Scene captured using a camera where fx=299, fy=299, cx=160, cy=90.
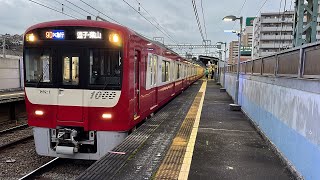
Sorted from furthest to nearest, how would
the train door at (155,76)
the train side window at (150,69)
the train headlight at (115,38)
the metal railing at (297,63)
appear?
the train door at (155,76) < the train side window at (150,69) < the train headlight at (115,38) < the metal railing at (297,63)

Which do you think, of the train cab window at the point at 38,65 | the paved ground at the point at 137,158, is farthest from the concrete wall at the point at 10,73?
the paved ground at the point at 137,158

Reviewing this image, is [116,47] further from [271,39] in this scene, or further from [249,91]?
[271,39]

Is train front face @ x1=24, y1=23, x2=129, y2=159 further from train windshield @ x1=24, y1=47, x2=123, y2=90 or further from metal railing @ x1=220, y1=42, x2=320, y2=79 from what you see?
metal railing @ x1=220, y1=42, x2=320, y2=79

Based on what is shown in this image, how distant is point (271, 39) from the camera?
3280 inches

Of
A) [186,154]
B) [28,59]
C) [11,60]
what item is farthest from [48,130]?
[11,60]

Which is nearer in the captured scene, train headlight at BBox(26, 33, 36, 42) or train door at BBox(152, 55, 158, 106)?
train headlight at BBox(26, 33, 36, 42)

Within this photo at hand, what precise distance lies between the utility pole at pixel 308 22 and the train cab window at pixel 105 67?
4.95 m

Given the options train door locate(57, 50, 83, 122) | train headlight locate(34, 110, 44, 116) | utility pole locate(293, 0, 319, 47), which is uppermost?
utility pole locate(293, 0, 319, 47)

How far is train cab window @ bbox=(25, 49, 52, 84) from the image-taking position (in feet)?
21.8

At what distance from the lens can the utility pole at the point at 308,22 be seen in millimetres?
7734

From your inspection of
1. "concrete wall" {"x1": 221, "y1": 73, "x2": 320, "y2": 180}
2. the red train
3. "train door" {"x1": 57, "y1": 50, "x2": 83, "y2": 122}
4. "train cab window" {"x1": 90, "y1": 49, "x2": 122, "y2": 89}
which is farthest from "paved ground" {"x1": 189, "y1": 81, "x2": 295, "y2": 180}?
"train door" {"x1": 57, "y1": 50, "x2": 83, "y2": 122}

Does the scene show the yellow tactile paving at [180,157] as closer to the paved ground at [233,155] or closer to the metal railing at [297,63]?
the paved ground at [233,155]

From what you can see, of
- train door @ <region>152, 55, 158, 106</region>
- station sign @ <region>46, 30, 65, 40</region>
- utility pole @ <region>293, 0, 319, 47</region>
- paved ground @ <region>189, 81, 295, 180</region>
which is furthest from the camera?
train door @ <region>152, 55, 158, 106</region>

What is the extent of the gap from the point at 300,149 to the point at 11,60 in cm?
2180
